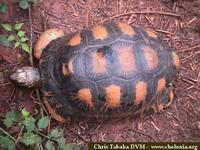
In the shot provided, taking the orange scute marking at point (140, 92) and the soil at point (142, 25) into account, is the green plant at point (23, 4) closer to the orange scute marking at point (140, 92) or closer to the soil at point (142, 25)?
the soil at point (142, 25)

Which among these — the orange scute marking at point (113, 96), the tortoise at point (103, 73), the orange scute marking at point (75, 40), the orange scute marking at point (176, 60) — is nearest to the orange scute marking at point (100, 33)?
the tortoise at point (103, 73)

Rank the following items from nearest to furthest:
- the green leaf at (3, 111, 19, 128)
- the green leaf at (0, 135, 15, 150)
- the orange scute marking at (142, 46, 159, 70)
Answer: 1. the green leaf at (0, 135, 15, 150)
2. the green leaf at (3, 111, 19, 128)
3. the orange scute marking at (142, 46, 159, 70)

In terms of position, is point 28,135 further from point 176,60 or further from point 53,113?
point 176,60

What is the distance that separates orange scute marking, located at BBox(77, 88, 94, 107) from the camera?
3.38 meters

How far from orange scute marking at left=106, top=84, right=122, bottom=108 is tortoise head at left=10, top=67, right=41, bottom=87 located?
606 mm

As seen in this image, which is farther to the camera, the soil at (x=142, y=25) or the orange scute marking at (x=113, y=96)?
the soil at (x=142, y=25)

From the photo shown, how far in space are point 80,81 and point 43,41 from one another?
0.63m

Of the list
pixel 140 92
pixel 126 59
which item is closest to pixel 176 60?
pixel 140 92

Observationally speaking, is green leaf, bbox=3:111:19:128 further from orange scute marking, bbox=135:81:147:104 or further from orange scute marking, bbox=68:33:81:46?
orange scute marking, bbox=135:81:147:104

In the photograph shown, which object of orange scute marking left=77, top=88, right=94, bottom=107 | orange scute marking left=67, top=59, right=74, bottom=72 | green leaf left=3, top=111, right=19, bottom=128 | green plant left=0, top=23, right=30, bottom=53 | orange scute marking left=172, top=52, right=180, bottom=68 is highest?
green plant left=0, top=23, right=30, bottom=53

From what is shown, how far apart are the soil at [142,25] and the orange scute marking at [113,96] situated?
443 millimetres

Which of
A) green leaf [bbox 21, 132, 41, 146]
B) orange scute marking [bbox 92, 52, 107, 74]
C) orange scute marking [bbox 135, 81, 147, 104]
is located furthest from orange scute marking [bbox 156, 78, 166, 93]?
green leaf [bbox 21, 132, 41, 146]

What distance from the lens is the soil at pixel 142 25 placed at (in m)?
3.75

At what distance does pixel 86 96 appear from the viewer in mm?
3404
